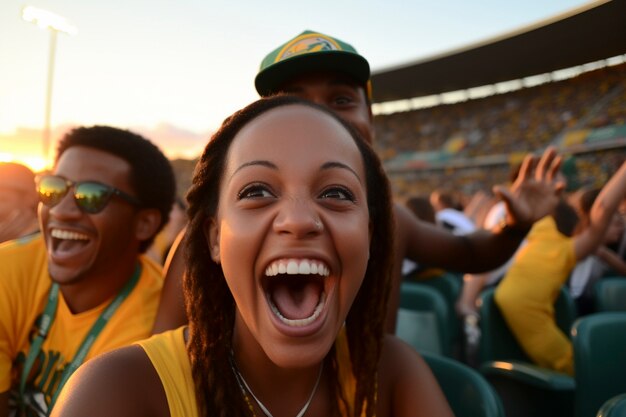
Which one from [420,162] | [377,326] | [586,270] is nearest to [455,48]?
[420,162]

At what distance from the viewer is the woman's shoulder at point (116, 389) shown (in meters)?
0.99

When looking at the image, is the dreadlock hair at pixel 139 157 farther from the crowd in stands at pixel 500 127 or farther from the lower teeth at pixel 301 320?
the crowd in stands at pixel 500 127

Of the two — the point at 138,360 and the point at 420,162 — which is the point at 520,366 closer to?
the point at 138,360

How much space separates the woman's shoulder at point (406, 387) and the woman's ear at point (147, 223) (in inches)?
47.4

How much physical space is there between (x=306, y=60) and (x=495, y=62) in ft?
68.9

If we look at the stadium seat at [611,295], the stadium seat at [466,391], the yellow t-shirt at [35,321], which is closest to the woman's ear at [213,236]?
the yellow t-shirt at [35,321]

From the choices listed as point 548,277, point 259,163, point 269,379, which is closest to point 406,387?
point 269,379

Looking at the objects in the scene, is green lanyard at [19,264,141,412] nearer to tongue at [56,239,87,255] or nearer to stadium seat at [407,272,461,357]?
tongue at [56,239,87,255]

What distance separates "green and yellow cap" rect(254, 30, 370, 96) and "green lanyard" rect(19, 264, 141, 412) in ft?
Answer: 3.38

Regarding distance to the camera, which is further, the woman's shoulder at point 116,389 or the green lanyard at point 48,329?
the green lanyard at point 48,329

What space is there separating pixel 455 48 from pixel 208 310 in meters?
21.6

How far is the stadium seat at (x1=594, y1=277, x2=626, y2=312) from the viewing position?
3.60m

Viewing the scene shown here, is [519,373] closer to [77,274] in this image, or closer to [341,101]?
[341,101]

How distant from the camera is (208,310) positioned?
1266mm
